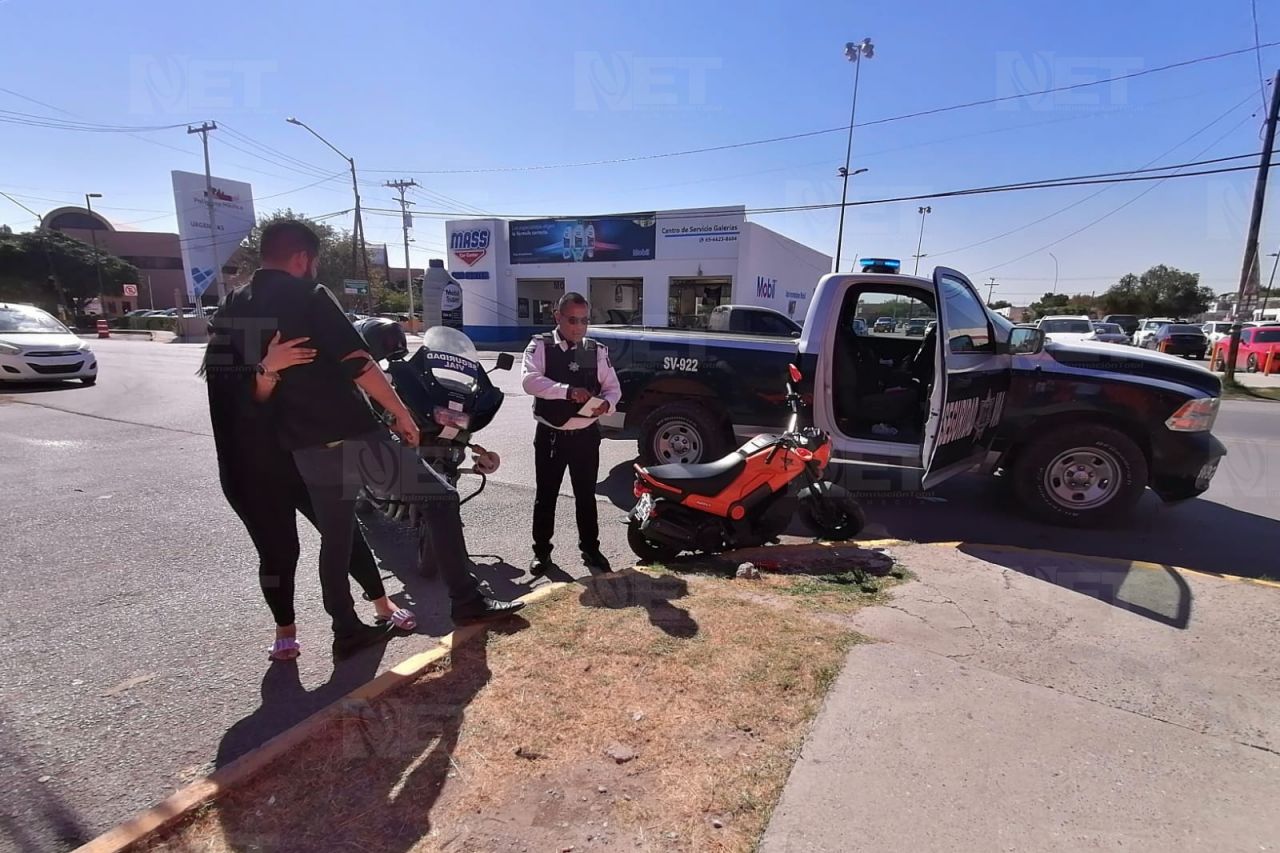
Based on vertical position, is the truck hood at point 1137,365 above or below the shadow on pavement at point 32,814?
above

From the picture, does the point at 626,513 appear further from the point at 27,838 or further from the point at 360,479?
the point at 27,838

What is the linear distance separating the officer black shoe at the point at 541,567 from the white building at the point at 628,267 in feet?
73.8

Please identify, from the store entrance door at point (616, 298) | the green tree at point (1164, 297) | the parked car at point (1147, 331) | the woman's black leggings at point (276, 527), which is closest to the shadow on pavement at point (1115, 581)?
the woman's black leggings at point (276, 527)

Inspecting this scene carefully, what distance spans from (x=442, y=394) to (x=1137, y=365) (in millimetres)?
5166

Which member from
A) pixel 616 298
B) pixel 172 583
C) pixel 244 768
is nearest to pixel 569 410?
pixel 244 768

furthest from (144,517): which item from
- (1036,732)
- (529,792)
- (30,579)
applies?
(1036,732)

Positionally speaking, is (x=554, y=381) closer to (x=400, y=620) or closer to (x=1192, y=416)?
(x=400, y=620)

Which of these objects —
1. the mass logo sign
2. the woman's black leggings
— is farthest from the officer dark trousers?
the mass logo sign

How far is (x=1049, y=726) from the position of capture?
2363 mm

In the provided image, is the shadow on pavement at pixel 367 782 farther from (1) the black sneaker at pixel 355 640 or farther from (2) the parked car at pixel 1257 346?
(2) the parked car at pixel 1257 346

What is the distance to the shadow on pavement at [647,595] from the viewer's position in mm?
3107

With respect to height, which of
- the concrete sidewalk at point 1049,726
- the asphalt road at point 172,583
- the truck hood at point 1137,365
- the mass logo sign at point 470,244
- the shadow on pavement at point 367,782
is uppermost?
the mass logo sign at point 470,244

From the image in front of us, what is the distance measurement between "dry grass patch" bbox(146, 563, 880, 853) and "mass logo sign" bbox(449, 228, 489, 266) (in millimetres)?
30924

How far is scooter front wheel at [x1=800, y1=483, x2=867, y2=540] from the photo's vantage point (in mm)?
4375
